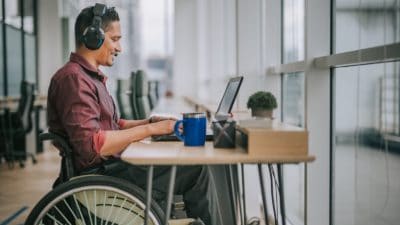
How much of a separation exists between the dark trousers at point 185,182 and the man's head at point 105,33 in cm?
47

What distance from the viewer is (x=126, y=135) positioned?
1825 mm

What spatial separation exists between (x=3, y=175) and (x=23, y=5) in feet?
13.1

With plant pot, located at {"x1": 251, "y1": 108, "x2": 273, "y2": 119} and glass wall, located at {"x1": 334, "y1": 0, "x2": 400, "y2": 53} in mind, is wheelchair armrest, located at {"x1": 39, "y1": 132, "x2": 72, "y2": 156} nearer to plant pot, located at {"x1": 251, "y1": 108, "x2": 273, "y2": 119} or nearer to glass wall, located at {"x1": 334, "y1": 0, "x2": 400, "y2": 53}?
plant pot, located at {"x1": 251, "y1": 108, "x2": 273, "y2": 119}

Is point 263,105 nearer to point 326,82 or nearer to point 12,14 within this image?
point 326,82

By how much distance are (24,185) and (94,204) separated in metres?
3.21

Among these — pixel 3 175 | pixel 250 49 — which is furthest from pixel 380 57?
pixel 3 175

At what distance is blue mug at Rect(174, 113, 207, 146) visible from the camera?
1.69 m

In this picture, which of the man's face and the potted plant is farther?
the man's face

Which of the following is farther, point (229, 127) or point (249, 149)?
point (229, 127)

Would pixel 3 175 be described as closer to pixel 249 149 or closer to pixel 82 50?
pixel 82 50

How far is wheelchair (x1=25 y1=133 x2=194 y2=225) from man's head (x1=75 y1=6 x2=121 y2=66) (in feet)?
1.35

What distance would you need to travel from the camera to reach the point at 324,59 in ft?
6.82

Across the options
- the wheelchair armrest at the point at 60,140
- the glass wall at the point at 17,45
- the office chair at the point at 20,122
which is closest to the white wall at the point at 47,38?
the glass wall at the point at 17,45

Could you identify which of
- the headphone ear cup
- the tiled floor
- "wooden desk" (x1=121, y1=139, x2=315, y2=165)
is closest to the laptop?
"wooden desk" (x1=121, y1=139, x2=315, y2=165)
